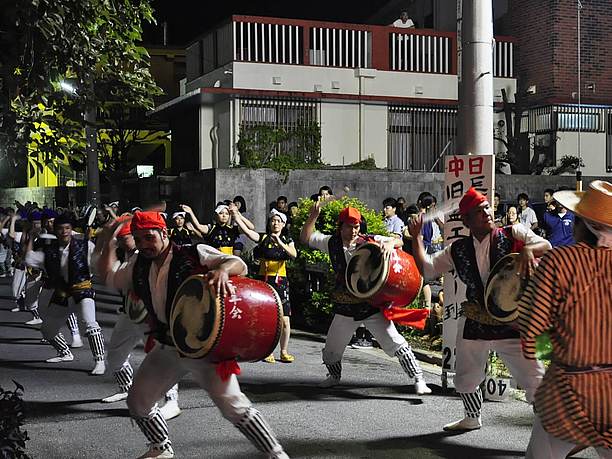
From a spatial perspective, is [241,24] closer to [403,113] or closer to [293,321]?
[403,113]

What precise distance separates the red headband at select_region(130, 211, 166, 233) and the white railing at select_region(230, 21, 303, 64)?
16.2 m

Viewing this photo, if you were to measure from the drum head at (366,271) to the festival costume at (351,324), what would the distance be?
18 cm

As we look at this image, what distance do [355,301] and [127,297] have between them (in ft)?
7.92

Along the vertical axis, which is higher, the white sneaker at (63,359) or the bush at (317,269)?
the bush at (317,269)

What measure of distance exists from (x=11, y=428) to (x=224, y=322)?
1456mm

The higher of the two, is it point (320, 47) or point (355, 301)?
point (320, 47)

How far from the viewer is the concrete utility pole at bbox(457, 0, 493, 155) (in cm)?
919

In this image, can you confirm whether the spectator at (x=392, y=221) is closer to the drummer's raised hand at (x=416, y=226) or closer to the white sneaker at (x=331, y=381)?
the white sneaker at (x=331, y=381)

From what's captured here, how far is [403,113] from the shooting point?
2272 centimetres

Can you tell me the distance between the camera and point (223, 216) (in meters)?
12.6

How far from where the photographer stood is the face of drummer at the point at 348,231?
898 centimetres

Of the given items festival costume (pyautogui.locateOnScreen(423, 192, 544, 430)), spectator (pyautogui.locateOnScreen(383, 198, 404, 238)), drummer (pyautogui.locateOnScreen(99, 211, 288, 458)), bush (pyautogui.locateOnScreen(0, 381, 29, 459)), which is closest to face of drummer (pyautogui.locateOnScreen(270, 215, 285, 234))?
spectator (pyautogui.locateOnScreen(383, 198, 404, 238))

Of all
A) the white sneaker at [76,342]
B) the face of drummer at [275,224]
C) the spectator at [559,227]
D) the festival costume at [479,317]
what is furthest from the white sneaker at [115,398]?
the spectator at [559,227]

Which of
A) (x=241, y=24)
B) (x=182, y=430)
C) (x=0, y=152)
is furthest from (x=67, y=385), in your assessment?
(x=241, y=24)
